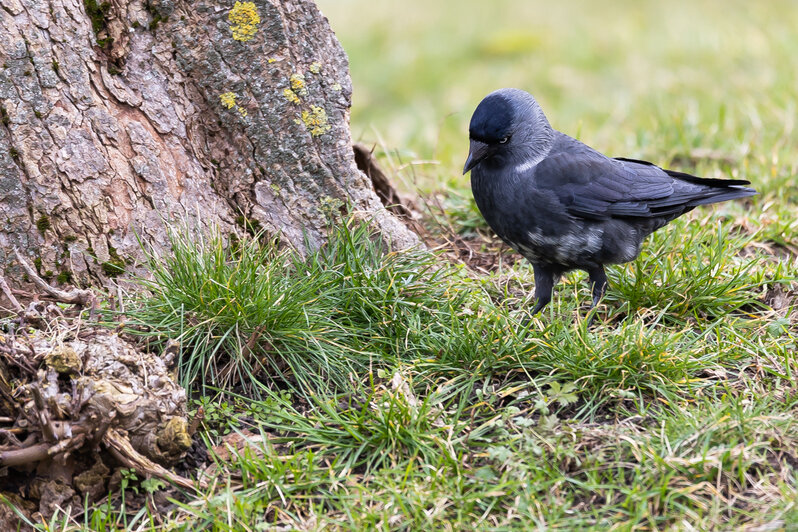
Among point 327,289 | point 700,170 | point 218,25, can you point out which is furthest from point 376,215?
point 700,170

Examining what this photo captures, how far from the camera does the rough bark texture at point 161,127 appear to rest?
3.20 meters

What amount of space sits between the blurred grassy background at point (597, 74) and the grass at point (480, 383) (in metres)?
1.23

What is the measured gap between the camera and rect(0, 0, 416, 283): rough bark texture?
10.5ft

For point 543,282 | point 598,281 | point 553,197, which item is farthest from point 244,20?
point 598,281

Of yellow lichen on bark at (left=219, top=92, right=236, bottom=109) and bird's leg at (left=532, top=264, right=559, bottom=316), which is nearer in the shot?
yellow lichen on bark at (left=219, top=92, right=236, bottom=109)

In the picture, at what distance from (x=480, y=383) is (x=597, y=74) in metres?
6.55

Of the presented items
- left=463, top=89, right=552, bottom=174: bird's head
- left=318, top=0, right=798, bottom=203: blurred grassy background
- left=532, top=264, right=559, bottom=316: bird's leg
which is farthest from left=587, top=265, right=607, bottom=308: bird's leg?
left=318, top=0, right=798, bottom=203: blurred grassy background

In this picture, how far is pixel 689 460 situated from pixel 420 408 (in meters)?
0.93

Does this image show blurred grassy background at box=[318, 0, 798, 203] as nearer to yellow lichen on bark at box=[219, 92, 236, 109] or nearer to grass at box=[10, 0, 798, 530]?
grass at box=[10, 0, 798, 530]

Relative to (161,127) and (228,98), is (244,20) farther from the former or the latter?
(161,127)

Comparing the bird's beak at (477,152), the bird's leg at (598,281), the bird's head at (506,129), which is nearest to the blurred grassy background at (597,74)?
the bird's head at (506,129)

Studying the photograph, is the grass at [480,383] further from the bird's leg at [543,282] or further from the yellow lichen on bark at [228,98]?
the yellow lichen on bark at [228,98]

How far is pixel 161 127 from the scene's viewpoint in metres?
3.50

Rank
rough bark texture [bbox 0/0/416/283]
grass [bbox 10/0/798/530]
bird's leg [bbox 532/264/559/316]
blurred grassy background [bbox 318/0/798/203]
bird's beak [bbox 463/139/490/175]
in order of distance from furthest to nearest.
Answer: 1. blurred grassy background [bbox 318/0/798/203]
2. bird's leg [bbox 532/264/559/316]
3. bird's beak [bbox 463/139/490/175]
4. rough bark texture [bbox 0/0/416/283]
5. grass [bbox 10/0/798/530]
